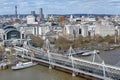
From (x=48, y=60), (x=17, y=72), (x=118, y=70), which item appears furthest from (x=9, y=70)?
(x=118, y=70)

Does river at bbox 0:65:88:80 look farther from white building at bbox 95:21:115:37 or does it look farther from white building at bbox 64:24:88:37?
white building at bbox 95:21:115:37

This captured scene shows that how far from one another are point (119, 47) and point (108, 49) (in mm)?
1942

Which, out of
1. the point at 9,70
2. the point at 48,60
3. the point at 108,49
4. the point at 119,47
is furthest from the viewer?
the point at 119,47

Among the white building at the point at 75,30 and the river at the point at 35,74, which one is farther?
the white building at the point at 75,30

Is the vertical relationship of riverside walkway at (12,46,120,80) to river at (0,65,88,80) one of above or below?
above

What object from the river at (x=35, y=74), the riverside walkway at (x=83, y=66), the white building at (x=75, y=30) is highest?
the white building at (x=75, y=30)

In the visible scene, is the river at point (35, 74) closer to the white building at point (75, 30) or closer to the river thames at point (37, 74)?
the river thames at point (37, 74)

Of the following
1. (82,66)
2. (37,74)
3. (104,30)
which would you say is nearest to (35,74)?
(37,74)

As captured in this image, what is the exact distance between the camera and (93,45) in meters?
19.7

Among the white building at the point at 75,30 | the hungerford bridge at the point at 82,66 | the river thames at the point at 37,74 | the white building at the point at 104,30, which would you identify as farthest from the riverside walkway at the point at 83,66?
the white building at the point at 104,30

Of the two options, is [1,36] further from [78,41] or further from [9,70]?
[9,70]

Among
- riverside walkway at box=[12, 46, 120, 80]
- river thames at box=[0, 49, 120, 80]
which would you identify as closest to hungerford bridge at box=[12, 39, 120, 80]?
riverside walkway at box=[12, 46, 120, 80]

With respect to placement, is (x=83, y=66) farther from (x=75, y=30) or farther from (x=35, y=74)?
(x=75, y=30)

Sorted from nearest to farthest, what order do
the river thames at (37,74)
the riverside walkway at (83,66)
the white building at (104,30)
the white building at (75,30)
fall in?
the riverside walkway at (83,66) → the river thames at (37,74) → the white building at (104,30) → the white building at (75,30)
